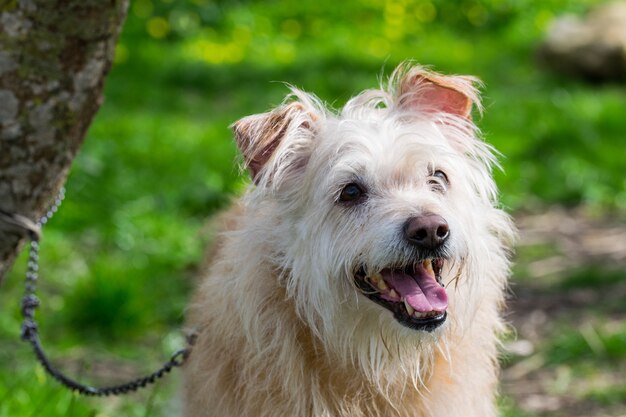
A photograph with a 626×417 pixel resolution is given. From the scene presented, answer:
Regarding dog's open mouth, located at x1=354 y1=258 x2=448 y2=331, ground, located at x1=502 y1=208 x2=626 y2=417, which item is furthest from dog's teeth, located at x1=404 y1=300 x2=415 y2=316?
ground, located at x1=502 y1=208 x2=626 y2=417

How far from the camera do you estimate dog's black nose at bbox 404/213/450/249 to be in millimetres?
3225

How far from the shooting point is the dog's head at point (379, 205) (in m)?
3.32

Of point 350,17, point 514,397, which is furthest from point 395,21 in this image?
point 514,397

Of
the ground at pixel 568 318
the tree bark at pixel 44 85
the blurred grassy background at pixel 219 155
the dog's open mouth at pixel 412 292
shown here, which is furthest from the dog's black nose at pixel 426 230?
the ground at pixel 568 318

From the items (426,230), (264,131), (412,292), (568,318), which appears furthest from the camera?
(568,318)

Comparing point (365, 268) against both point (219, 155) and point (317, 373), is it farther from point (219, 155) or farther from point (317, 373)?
point (219, 155)

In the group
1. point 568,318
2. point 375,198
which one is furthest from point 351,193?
A: point 568,318

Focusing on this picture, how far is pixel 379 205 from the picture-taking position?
339 centimetres

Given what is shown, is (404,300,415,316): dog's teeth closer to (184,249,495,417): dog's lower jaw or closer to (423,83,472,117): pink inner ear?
(184,249,495,417): dog's lower jaw

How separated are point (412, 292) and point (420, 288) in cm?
4

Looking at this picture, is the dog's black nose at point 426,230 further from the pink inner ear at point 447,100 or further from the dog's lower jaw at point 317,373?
the pink inner ear at point 447,100

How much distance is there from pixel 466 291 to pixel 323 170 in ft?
2.00

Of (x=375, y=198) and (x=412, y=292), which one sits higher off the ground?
(x=375, y=198)

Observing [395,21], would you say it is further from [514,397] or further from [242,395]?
[242,395]
